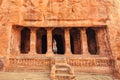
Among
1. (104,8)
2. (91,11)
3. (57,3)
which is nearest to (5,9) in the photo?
(57,3)

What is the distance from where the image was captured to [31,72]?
44.3ft

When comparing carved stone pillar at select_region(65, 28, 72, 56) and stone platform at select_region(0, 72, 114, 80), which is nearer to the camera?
stone platform at select_region(0, 72, 114, 80)

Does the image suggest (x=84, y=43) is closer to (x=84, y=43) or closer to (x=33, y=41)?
(x=84, y=43)

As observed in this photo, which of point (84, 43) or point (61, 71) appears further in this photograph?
point (84, 43)

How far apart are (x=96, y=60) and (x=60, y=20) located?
4.04 m

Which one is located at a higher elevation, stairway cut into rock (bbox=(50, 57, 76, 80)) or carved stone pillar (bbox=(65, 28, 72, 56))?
carved stone pillar (bbox=(65, 28, 72, 56))

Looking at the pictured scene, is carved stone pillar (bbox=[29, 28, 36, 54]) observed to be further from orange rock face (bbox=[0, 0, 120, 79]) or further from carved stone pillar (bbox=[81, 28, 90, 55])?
carved stone pillar (bbox=[81, 28, 90, 55])

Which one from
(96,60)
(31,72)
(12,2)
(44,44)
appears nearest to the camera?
(31,72)

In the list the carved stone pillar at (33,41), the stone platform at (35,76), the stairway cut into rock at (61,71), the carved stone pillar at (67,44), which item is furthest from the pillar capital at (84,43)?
the carved stone pillar at (33,41)

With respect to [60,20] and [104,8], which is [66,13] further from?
[104,8]

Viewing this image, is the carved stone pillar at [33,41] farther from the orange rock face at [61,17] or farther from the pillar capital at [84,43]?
the pillar capital at [84,43]

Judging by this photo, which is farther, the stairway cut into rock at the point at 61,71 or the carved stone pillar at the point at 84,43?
the carved stone pillar at the point at 84,43

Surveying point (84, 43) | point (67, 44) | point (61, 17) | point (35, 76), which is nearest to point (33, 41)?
point (67, 44)

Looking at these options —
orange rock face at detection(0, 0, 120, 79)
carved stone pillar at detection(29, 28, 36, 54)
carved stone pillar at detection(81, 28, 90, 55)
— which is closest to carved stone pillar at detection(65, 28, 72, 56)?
orange rock face at detection(0, 0, 120, 79)
